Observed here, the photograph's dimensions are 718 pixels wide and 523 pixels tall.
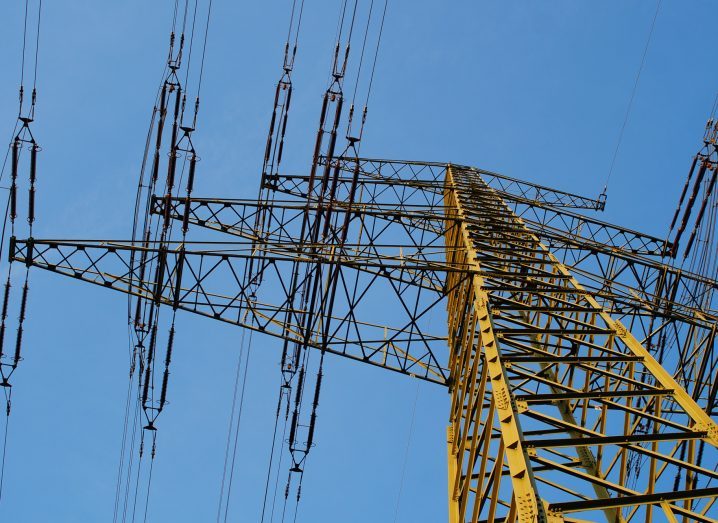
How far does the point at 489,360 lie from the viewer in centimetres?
1316

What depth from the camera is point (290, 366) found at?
22.3 metres

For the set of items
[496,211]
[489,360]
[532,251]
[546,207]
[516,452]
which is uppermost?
[546,207]

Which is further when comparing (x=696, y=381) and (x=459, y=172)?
(x=459, y=172)

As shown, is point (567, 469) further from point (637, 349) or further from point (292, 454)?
point (292, 454)

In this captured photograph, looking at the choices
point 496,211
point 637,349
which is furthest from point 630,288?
point 637,349

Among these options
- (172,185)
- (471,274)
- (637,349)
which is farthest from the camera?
(172,185)

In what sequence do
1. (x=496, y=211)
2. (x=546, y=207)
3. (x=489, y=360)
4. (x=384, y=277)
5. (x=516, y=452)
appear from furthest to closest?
(x=546, y=207) → (x=496, y=211) → (x=384, y=277) → (x=489, y=360) → (x=516, y=452)

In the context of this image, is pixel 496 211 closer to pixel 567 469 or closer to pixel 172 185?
pixel 172 185

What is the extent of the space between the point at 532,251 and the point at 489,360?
7963mm

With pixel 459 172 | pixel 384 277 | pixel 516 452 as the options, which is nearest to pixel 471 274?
pixel 384 277

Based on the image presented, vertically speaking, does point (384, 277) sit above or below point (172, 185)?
below

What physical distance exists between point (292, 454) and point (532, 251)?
22.7ft

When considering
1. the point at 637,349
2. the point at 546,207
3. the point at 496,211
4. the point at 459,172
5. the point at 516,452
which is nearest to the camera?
the point at 516,452

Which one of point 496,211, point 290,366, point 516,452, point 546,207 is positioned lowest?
point 516,452
